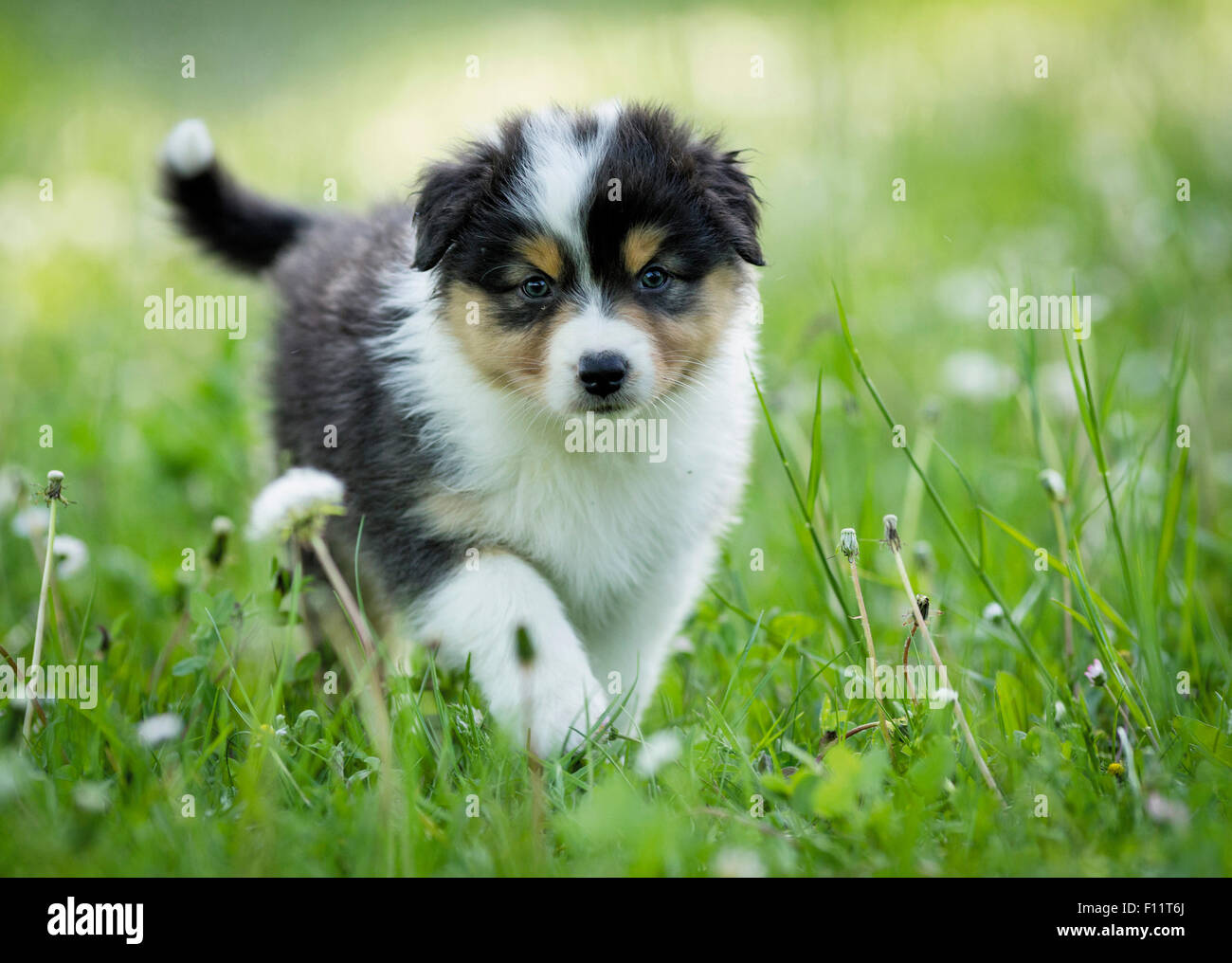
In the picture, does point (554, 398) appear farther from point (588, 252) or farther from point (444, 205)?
point (444, 205)

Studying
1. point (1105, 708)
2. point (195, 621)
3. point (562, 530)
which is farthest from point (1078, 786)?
point (195, 621)

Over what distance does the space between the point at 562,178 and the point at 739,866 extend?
1622 millimetres

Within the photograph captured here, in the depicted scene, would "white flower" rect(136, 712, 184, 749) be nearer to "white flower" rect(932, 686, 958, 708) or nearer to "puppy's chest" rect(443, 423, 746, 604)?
"puppy's chest" rect(443, 423, 746, 604)

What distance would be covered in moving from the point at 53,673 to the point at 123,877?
0.98 meters

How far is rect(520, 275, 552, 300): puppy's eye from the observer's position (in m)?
2.88

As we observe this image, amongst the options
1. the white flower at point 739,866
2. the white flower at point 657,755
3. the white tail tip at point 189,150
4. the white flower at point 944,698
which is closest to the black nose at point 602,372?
the white flower at point 657,755

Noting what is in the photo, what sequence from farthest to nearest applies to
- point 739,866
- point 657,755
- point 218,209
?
point 218,209, point 657,755, point 739,866

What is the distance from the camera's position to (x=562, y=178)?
2801mm

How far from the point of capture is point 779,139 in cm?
776

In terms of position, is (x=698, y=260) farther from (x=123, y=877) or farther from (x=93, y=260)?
(x=93, y=260)

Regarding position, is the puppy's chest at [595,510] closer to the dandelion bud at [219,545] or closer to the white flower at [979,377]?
the dandelion bud at [219,545]

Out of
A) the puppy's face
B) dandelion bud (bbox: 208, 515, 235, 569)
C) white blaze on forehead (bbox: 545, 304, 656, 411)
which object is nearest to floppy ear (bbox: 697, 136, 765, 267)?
the puppy's face

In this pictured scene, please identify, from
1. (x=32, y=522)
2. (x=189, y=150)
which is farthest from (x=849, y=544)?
Result: (x=189, y=150)

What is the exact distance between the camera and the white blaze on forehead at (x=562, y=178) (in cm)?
279
